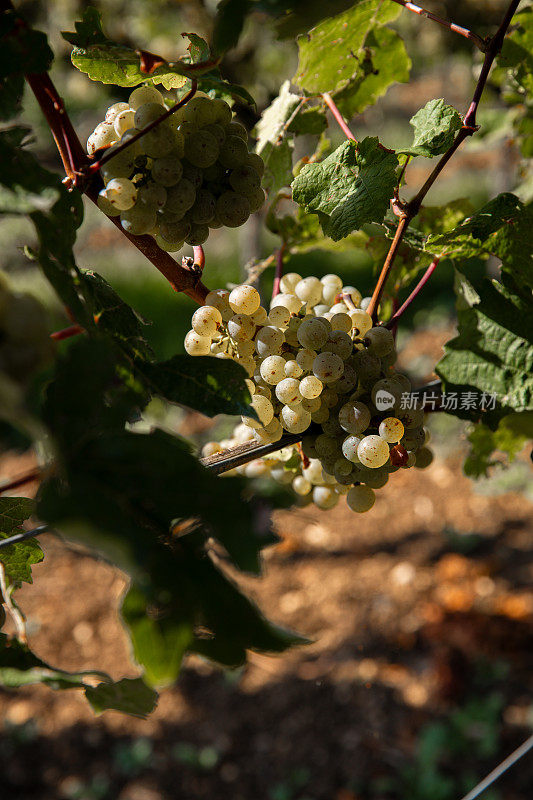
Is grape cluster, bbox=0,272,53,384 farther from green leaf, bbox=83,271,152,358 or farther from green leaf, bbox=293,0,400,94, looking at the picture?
green leaf, bbox=293,0,400,94

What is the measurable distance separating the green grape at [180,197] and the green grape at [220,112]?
6 centimetres

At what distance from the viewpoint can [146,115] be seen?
49 centimetres

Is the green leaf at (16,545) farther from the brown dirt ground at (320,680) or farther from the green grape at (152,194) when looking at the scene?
the brown dirt ground at (320,680)

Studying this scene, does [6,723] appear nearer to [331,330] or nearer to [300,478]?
[300,478]

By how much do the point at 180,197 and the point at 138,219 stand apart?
1.5 inches

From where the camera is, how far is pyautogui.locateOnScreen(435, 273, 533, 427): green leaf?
2.27 feet

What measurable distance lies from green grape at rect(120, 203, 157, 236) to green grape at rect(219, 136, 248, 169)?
0.27ft

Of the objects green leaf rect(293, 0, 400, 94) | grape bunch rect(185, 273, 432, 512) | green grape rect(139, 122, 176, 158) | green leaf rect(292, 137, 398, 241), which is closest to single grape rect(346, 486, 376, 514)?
grape bunch rect(185, 273, 432, 512)

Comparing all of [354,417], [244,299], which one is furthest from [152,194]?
[354,417]

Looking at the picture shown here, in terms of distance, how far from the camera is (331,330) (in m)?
0.60

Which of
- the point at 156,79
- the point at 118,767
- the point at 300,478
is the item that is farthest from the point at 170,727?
the point at 156,79

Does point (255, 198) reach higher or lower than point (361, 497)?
higher

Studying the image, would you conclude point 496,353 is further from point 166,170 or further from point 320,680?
point 320,680

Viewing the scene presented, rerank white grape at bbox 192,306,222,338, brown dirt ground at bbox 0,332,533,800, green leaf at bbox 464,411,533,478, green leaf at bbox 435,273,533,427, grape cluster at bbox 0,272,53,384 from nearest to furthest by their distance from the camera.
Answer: grape cluster at bbox 0,272,53,384 → white grape at bbox 192,306,222,338 → green leaf at bbox 435,273,533,427 → green leaf at bbox 464,411,533,478 → brown dirt ground at bbox 0,332,533,800
